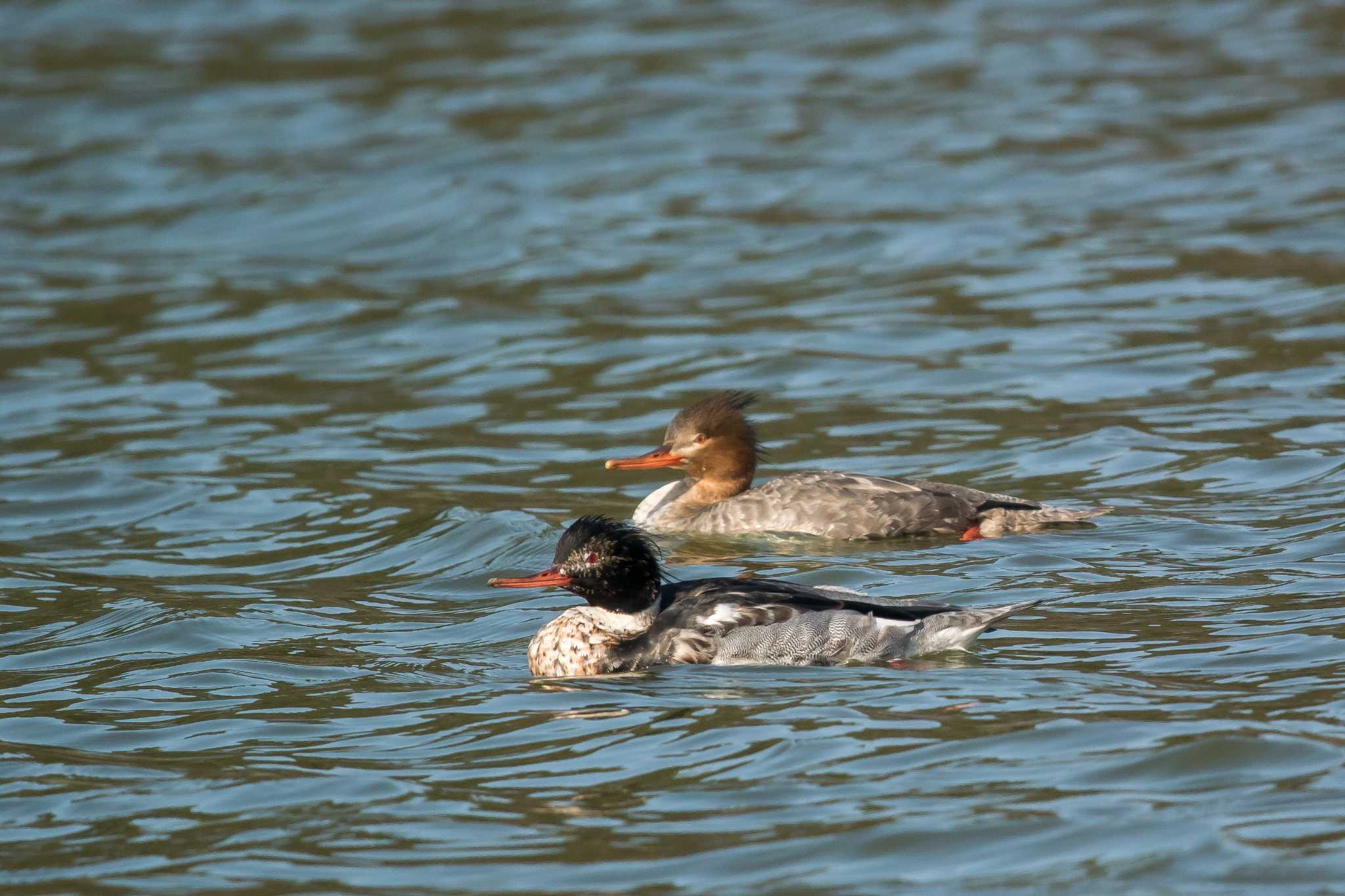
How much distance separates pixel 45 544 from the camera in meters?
11.6

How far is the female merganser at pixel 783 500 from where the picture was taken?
10406 millimetres

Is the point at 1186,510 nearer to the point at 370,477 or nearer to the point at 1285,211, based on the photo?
the point at 370,477

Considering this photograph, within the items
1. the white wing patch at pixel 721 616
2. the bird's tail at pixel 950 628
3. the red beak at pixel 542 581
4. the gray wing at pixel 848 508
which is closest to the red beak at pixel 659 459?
the gray wing at pixel 848 508

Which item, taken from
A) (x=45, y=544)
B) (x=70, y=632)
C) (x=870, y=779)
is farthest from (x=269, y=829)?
(x=45, y=544)

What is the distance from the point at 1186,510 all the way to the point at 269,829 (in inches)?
221

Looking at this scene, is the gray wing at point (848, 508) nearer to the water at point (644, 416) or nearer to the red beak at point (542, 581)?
the water at point (644, 416)

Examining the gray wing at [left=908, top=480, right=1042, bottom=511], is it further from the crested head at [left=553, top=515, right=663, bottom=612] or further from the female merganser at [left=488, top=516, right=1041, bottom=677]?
the crested head at [left=553, top=515, right=663, bottom=612]

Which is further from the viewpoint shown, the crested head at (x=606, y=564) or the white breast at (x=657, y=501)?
the white breast at (x=657, y=501)

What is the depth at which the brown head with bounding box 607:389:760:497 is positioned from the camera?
1147 cm

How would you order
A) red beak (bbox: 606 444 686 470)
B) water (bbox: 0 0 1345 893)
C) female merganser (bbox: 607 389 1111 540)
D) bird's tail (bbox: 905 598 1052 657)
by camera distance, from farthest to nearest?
red beak (bbox: 606 444 686 470) → female merganser (bbox: 607 389 1111 540) → bird's tail (bbox: 905 598 1052 657) → water (bbox: 0 0 1345 893)

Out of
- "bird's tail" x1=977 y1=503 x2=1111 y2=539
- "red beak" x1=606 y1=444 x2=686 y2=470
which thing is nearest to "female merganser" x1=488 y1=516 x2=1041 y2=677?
→ "bird's tail" x1=977 y1=503 x2=1111 y2=539

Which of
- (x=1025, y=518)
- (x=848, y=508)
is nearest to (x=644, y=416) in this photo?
(x=848, y=508)

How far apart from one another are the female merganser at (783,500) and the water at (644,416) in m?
0.17

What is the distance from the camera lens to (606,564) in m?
8.34
